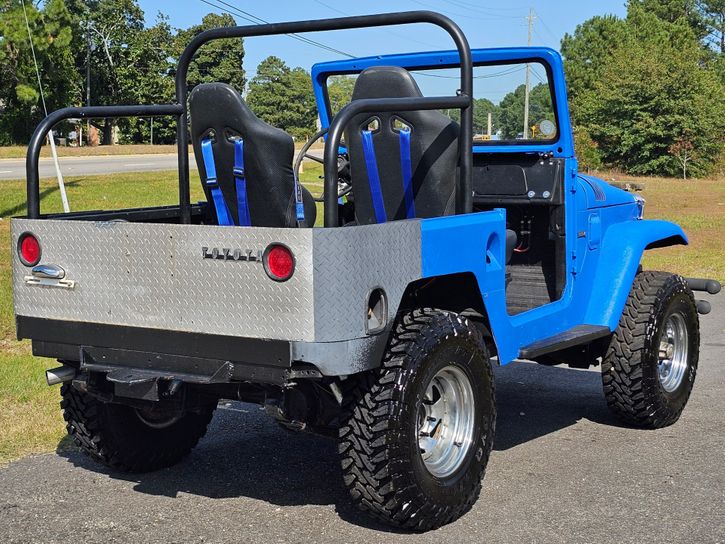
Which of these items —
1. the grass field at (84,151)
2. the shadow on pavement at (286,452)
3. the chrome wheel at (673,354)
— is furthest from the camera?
the grass field at (84,151)

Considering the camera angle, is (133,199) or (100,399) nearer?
(100,399)

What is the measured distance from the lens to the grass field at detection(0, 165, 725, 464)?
595cm

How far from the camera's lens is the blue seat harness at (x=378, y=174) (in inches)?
185

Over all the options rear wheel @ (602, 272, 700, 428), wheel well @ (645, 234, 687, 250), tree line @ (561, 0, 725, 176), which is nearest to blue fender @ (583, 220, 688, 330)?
rear wheel @ (602, 272, 700, 428)

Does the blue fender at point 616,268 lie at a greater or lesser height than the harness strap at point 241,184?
lesser

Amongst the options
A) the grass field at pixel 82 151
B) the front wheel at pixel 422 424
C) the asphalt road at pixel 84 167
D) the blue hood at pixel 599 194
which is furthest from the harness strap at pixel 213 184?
the grass field at pixel 82 151

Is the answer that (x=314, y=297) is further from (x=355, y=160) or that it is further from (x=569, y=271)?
(x=569, y=271)

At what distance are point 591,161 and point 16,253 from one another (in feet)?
121

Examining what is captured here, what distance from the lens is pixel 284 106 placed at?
5781 cm

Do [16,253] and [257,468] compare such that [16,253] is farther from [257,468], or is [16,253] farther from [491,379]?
[491,379]

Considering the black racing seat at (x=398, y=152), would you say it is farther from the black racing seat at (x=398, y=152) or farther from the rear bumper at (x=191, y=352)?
the rear bumper at (x=191, y=352)

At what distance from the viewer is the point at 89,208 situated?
16.0 m

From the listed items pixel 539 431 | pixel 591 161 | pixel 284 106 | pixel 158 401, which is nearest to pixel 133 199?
pixel 539 431

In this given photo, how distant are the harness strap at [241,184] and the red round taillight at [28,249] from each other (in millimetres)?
862
